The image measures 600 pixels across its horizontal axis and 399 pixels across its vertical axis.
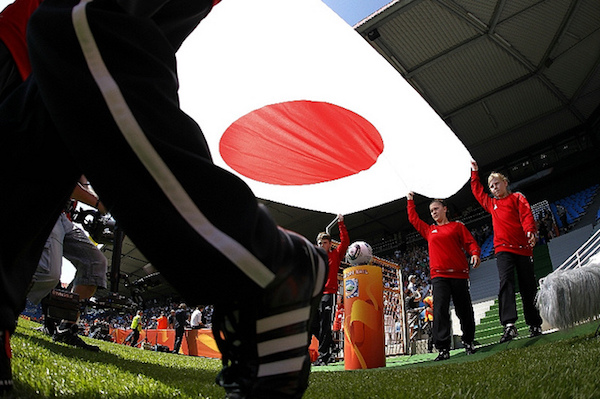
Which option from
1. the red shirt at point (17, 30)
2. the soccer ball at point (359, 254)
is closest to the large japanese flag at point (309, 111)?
the soccer ball at point (359, 254)

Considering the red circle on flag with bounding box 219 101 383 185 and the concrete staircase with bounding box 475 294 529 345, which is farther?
the concrete staircase with bounding box 475 294 529 345

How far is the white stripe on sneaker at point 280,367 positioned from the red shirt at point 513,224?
3.84 metres

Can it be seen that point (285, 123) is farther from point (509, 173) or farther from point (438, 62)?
point (509, 173)

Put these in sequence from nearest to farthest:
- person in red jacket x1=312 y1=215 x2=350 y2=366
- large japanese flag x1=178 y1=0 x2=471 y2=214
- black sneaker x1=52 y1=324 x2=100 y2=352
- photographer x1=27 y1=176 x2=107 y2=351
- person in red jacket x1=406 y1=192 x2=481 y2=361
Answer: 1. photographer x1=27 y1=176 x2=107 y2=351
2. large japanese flag x1=178 y1=0 x2=471 y2=214
3. black sneaker x1=52 y1=324 x2=100 y2=352
4. person in red jacket x1=406 y1=192 x2=481 y2=361
5. person in red jacket x1=312 y1=215 x2=350 y2=366

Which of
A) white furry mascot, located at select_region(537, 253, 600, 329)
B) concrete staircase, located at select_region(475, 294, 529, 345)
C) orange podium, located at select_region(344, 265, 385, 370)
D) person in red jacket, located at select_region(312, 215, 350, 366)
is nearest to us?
white furry mascot, located at select_region(537, 253, 600, 329)

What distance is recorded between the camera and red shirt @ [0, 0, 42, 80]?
3.76 ft

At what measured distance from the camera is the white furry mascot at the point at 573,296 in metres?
2.42

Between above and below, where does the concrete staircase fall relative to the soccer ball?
below

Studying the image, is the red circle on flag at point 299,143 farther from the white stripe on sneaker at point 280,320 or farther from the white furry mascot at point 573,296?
the white stripe on sneaker at point 280,320

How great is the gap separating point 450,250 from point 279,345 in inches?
158

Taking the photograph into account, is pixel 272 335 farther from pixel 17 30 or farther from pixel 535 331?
pixel 535 331

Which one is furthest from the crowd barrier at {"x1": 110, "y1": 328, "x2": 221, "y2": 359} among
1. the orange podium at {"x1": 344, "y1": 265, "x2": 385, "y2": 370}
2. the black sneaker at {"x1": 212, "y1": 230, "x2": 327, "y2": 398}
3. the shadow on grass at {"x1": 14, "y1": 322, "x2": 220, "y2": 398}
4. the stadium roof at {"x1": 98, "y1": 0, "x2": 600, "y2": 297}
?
the black sneaker at {"x1": 212, "y1": 230, "x2": 327, "y2": 398}

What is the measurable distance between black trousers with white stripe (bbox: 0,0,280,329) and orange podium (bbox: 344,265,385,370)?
4.38 metres

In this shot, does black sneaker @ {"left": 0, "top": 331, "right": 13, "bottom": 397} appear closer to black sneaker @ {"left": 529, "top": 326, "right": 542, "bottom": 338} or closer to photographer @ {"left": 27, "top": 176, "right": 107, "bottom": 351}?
photographer @ {"left": 27, "top": 176, "right": 107, "bottom": 351}
